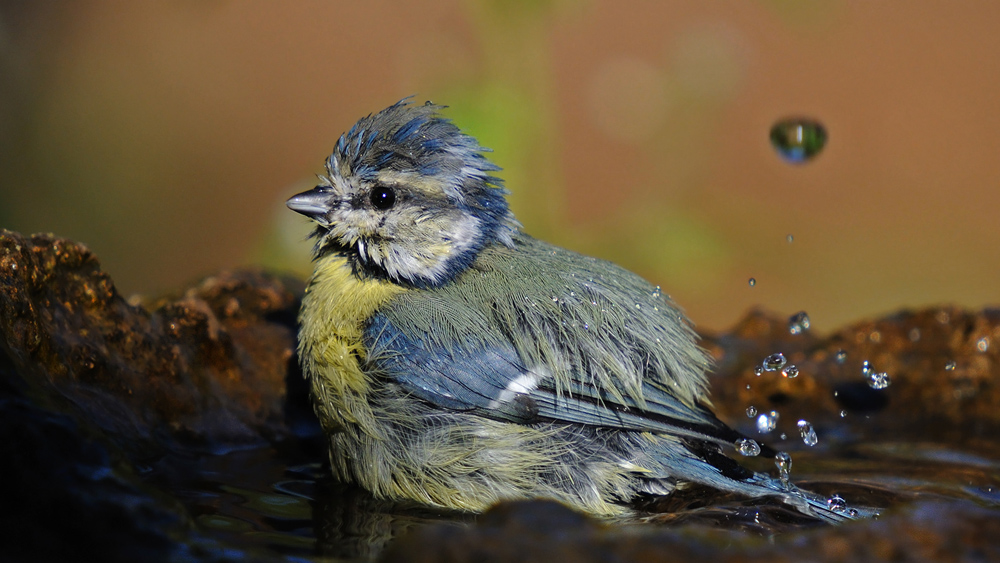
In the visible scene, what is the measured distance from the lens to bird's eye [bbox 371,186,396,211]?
299 cm

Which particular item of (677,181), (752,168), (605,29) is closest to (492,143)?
(677,181)

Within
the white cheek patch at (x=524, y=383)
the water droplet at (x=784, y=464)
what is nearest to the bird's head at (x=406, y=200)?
the white cheek patch at (x=524, y=383)

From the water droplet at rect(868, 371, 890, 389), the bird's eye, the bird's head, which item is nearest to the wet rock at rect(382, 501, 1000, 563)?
the bird's head

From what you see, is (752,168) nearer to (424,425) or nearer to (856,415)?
(856,415)

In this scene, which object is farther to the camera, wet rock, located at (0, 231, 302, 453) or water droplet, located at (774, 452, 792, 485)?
water droplet, located at (774, 452, 792, 485)

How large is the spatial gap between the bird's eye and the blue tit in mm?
306

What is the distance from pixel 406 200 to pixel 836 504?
1.65 metres

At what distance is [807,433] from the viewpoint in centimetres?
339

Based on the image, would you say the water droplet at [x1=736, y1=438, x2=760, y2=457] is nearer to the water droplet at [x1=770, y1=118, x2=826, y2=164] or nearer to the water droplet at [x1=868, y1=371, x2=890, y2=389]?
the water droplet at [x1=868, y1=371, x2=890, y2=389]

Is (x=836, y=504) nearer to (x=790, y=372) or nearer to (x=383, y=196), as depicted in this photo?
(x=790, y=372)

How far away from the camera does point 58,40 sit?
746 cm

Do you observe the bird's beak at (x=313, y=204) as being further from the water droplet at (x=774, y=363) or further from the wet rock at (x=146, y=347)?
the water droplet at (x=774, y=363)

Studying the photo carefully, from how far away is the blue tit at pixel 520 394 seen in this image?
8.54 feet

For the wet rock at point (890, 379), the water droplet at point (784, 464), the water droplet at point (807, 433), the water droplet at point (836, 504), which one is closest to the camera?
the water droplet at point (836, 504)
